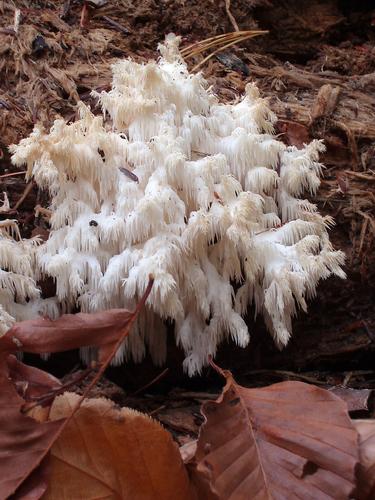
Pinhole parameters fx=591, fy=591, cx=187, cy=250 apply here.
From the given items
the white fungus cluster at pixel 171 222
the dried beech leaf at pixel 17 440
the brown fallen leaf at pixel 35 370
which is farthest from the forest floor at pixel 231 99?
the dried beech leaf at pixel 17 440

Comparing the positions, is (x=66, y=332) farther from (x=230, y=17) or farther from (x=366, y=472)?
(x=230, y=17)

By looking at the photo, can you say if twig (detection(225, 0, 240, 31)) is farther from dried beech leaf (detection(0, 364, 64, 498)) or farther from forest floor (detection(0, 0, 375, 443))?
dried beech leaf (detection(0, 364, 64, 498))

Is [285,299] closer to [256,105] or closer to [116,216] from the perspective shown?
[116,216]

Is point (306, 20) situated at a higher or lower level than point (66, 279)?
higher

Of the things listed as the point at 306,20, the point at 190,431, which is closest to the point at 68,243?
the point at 190,431

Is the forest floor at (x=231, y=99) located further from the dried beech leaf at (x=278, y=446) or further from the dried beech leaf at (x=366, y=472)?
the dried beech leaf at (x=366, y=472)

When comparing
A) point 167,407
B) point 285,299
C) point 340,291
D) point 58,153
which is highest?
point 58,153
